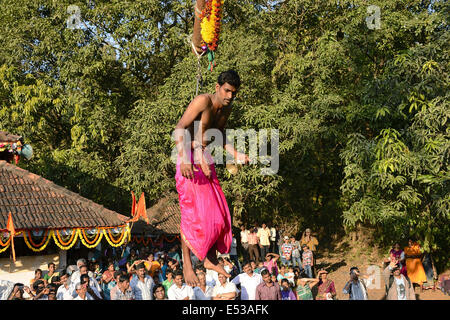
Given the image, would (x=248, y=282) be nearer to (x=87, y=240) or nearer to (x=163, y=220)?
(x=87, y=240)

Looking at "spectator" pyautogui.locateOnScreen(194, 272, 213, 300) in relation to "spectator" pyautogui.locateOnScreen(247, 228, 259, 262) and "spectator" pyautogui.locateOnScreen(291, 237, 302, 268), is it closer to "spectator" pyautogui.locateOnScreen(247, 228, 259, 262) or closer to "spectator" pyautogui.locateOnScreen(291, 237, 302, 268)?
"spectator" pyautogui.locateOnScreen(291, 237, 302, 268)

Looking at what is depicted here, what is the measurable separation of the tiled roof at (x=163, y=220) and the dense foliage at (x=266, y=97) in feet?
3.44

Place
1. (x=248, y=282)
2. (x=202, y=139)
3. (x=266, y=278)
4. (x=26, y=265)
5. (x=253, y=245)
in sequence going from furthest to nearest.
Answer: (x=253, y=245), (x=26, y=265), (x=248, y=282), (x=266, y=278), (x=202, y=139)

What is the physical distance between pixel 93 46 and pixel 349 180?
955 centimetres

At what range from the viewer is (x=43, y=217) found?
1154 cm

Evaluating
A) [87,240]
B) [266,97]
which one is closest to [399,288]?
[87,240]

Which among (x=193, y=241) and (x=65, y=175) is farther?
(x=65, y=175)

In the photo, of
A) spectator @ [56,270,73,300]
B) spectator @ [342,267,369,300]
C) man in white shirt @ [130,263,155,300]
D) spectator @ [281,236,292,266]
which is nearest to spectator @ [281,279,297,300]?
spectator @ [342,267,369,300]

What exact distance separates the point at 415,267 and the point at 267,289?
7002 millimetres

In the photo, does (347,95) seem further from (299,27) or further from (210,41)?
(210,41)

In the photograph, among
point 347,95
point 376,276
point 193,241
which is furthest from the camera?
point 347,95

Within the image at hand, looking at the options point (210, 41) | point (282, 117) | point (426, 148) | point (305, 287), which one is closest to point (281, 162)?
point (282, 117)

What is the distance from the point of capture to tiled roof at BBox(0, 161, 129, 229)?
11.3 meters

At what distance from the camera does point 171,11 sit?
1831 cm
